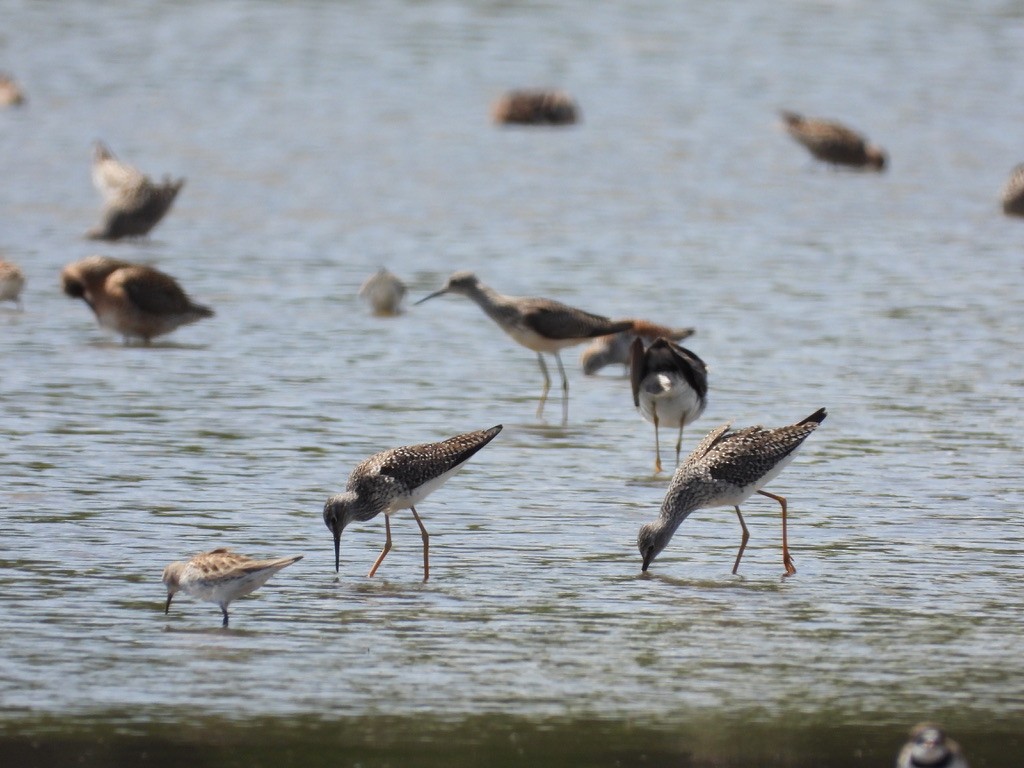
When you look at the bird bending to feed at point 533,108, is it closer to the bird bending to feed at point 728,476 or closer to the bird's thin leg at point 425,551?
the bird bending to feed at point 728,476

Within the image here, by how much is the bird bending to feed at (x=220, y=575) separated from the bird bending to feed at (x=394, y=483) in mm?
964

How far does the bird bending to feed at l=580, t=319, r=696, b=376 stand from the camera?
14523 mm

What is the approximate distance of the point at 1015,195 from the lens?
72.2ft

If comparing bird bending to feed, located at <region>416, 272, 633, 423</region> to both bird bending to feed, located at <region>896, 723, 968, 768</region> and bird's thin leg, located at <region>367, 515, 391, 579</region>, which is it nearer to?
bird's thin leg, located at <region>367, 515, 391, 579</region>

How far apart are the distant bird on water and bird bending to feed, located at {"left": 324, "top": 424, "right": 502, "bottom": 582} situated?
536 inches

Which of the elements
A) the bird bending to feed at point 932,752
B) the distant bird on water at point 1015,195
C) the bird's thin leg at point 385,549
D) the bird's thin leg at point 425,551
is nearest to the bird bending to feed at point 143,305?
the bird's thin leg at point 385,549

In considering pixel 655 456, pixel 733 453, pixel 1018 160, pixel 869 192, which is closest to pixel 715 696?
pixel 733 453

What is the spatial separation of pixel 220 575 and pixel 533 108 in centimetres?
2098

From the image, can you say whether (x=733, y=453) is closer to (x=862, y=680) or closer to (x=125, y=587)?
(x=862, y=680)

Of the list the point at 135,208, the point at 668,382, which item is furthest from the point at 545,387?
the point at 135,208

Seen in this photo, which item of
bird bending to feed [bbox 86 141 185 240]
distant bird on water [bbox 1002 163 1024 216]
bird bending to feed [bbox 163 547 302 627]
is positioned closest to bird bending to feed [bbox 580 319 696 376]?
bird bending to feed [bbox 86 141 185 240]

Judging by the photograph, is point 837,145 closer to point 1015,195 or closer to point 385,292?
point 1015,195

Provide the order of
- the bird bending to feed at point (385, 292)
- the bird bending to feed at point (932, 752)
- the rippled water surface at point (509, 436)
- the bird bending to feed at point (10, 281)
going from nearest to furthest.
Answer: the bird bending to feed at point (932, 752)
the rippled water surface at point (509, 436)
the bird bending to feed at point (10, 281)
the bird bending to feed at point (385, 292)

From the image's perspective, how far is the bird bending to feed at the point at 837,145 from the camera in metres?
25.3
